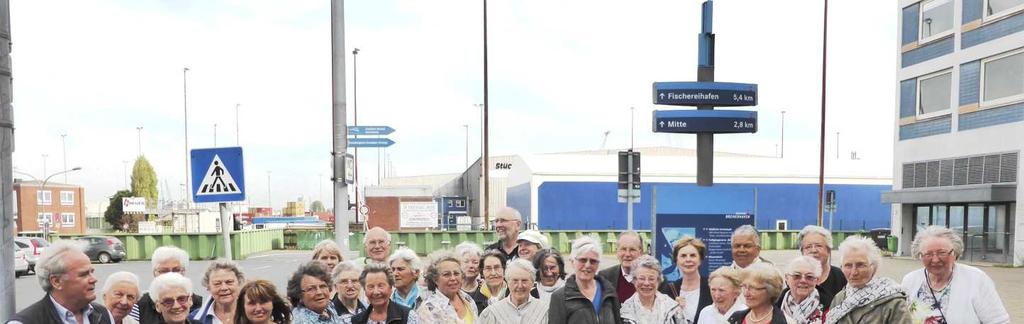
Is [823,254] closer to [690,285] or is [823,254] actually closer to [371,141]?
[690,285]

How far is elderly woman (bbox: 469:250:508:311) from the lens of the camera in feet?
17.3

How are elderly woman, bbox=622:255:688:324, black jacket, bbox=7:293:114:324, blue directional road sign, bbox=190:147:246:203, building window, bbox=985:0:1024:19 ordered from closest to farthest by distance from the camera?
black jacket, bbox=7:293:114:324 → elderly woman, bbox=622:255:688:324 → blue directional road sign, bbox=190:147:246:203 → building window, bbox=985:0:1024:19

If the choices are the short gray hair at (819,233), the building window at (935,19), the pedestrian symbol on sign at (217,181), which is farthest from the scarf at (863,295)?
the building window at (935,19)

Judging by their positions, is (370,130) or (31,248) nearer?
(370,130)

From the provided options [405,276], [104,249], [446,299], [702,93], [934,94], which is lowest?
[104,249]

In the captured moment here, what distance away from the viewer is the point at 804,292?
15.1ft

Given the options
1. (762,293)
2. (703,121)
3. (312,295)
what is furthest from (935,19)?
(312,295)

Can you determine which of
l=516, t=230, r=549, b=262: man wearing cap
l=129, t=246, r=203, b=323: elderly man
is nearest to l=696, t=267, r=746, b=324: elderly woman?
l=516, t=230, r=549, b=262: man wearing cap

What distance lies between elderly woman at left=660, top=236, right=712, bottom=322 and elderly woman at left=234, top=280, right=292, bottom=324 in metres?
2.70

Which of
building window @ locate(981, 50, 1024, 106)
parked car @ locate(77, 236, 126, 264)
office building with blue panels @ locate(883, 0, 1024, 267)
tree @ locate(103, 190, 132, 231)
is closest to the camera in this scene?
building window @ locate(981, 50, 1024, 106)

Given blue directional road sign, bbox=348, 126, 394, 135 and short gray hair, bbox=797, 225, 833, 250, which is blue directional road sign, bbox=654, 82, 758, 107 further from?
short gray hair, bbox=797, 225, 833, 250

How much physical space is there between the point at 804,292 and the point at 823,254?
2.10ft

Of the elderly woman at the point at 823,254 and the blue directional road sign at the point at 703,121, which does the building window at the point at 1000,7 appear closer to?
the blue directional road sign at the point at 703,121

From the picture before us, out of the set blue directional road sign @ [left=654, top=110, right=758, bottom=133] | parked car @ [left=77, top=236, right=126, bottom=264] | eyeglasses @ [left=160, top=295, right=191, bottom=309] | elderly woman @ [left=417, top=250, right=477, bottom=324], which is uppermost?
blue directional road sign @ [left=654, top=110, right=758, bottom=133]
